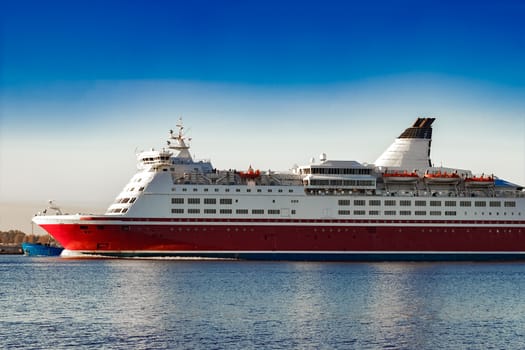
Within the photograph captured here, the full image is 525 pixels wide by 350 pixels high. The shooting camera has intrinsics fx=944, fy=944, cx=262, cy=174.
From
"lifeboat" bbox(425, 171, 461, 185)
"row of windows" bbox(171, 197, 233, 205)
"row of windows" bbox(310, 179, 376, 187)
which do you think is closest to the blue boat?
"row of windows" bbox(171, 197, 233, 205)

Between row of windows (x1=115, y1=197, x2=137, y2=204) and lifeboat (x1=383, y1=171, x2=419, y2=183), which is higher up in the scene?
lifeboat (x1=383, y1=171, x2=419, y2=183)

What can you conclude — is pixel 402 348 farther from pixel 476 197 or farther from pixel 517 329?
A: pixel 476 197

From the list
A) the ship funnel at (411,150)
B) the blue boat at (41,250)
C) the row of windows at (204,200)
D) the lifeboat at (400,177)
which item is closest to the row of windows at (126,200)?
the row of windows at (204,200)

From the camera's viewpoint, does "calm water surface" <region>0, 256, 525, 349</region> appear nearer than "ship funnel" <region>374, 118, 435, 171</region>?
Yes

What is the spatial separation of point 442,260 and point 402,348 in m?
43.5

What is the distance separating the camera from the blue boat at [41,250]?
338ft

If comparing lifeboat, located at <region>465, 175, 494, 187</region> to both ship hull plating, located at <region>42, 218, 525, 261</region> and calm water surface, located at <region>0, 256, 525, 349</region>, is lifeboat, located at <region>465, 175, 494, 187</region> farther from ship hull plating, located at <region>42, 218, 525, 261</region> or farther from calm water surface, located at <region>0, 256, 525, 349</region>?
calm water surface, located at <region>0, 256, 525, 349</region>

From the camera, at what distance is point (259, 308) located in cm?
4025

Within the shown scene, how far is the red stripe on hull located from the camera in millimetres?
69062

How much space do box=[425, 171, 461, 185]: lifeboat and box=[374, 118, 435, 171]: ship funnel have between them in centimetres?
232

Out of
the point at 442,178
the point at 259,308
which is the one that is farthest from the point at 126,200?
the point at 259,308

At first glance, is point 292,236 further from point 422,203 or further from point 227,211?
point 422,203

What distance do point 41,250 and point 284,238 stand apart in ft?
145

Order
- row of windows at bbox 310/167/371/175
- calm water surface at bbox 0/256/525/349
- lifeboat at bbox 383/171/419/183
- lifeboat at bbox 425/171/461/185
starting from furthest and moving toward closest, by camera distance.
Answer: lifeboat at bbox 425/171/461/185 < lifeboat at bbox 383/171/419/183 < row of windows at bbox 310/167/371/175 < calm water surface at bbox 0/256/525/349
